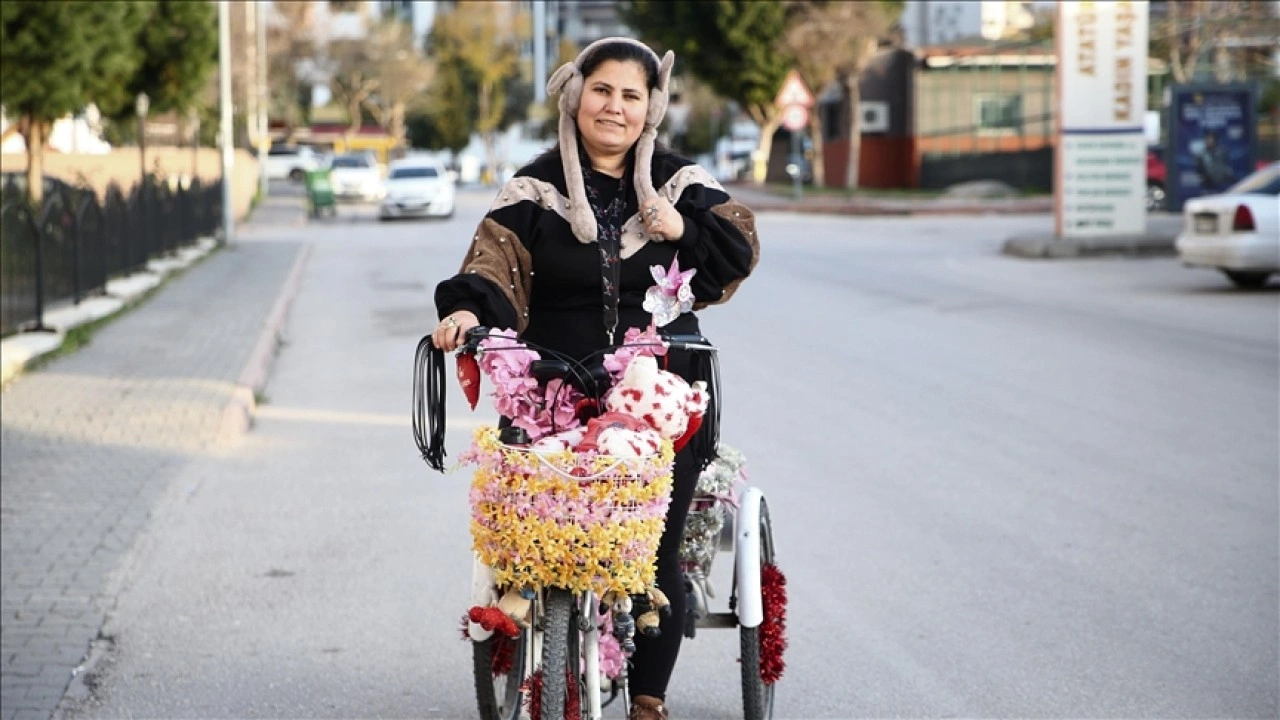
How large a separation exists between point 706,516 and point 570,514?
1.00m

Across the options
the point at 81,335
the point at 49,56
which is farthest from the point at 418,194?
the point at 81,335

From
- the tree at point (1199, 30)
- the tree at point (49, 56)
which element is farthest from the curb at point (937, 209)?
the tree at point (49, 56)

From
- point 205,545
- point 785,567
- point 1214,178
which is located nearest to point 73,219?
Answer: point 205,545

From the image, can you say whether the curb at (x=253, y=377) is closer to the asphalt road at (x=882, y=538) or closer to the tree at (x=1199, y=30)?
the asphalt road at (x=882, y=538)

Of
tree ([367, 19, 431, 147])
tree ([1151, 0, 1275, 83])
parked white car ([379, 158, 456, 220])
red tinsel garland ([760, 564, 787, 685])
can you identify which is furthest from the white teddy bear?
tree ([367, 19, 431, 147])

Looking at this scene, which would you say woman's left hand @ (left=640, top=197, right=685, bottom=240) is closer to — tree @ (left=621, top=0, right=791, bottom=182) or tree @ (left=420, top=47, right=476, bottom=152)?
tree @ (left=621, top=0, right=791, bottom=182)

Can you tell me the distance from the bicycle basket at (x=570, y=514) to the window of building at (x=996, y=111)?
158ft

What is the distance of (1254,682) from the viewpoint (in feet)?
17.5

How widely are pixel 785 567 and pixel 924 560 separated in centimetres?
56

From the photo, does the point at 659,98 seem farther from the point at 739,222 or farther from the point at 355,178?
the point at 355,178

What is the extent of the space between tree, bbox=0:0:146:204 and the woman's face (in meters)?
16.0

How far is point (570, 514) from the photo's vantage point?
370 centimetres

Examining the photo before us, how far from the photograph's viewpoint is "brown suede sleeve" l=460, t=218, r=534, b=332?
4.16 metres

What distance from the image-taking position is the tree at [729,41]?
5459 centimetres
